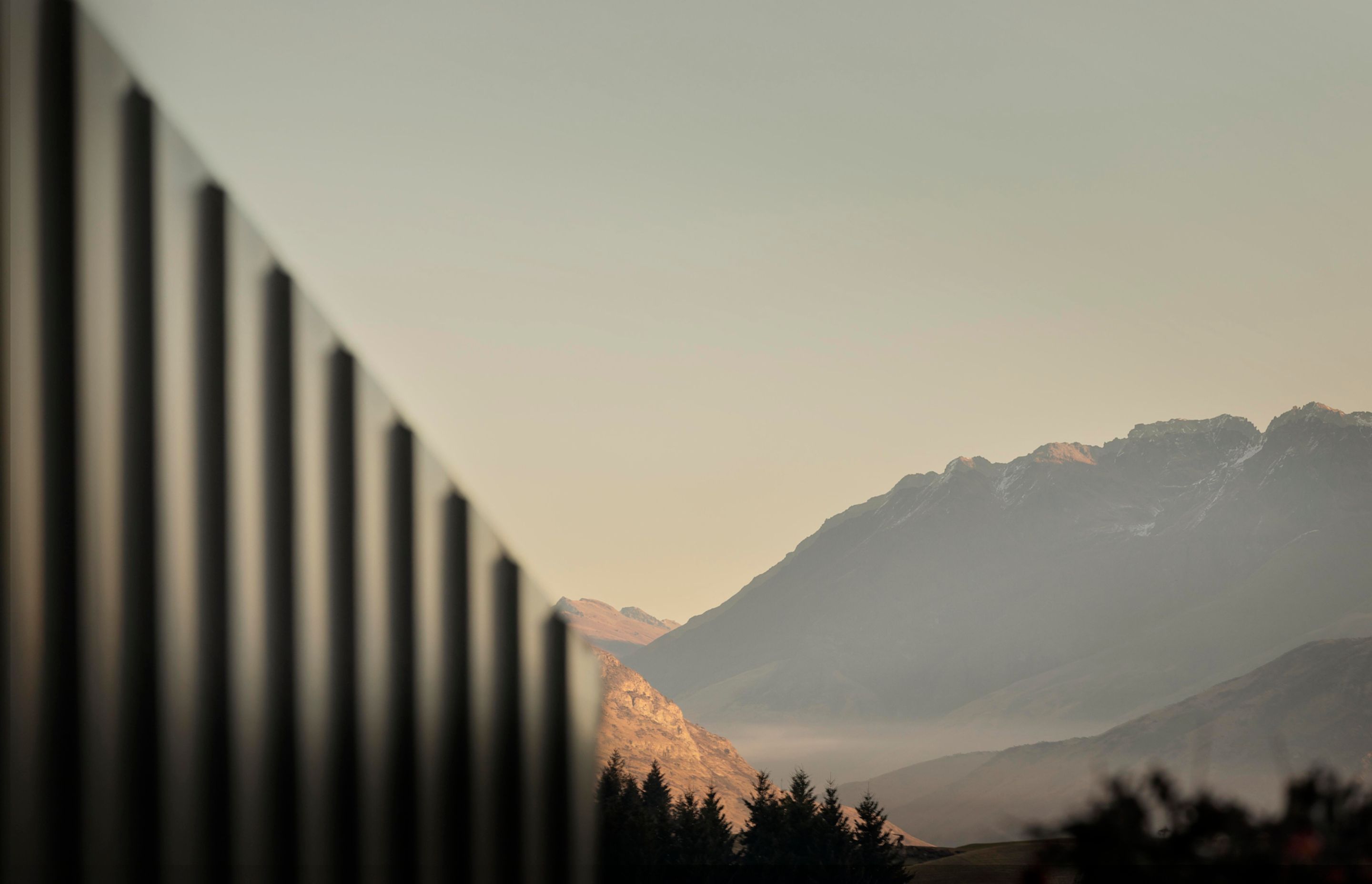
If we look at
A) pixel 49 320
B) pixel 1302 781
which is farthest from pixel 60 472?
pixel 1302 781

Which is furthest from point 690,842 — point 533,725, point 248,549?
point 248,549

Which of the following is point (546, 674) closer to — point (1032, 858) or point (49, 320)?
point (49, 320)

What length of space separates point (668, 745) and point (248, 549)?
461 feet

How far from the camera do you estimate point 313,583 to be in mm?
4164

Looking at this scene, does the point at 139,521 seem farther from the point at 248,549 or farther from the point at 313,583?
the point at 313,583

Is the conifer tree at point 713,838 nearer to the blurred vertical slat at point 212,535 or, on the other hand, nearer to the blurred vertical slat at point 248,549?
the blurred vertical slat at point 248,549

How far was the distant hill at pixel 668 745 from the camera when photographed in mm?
130250

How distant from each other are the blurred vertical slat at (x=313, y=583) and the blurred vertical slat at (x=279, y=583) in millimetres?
24

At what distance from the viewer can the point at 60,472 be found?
360cm

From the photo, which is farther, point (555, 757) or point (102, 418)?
point (555, 757)

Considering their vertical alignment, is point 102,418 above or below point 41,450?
above

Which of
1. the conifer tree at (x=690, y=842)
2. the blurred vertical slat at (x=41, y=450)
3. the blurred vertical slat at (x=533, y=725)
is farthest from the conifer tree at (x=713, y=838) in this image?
the blurred vertical slat at (x=41, y=450)

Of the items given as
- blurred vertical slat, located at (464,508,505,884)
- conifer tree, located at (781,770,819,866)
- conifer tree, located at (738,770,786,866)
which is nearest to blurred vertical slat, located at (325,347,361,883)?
blurred vertical slat, located at (464,508,505,884)

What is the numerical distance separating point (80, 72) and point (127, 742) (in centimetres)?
213
